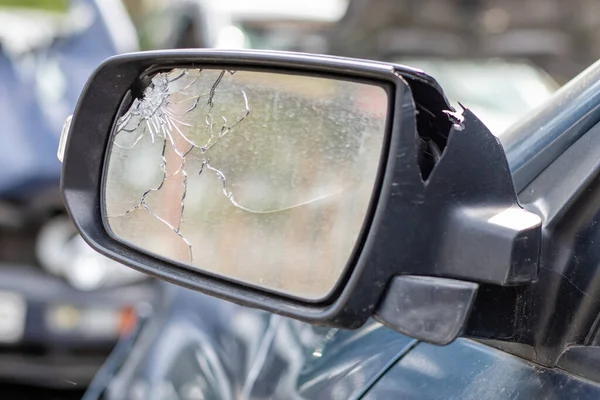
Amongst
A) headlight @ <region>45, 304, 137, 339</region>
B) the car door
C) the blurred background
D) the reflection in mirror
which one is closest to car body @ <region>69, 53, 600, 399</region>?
the car door

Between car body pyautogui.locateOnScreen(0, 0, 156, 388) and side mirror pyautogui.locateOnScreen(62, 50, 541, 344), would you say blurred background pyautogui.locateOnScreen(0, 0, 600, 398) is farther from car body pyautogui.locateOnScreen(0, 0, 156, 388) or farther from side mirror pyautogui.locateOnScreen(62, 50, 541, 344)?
side mirror pyautogui.locateOnScreen(62, 50, 541, 344)

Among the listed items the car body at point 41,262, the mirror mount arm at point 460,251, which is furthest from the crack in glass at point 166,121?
the car body at point 41,262

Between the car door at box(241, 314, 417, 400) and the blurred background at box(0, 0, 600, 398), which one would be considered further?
the blurred background at box(0, 0, 600, 398)

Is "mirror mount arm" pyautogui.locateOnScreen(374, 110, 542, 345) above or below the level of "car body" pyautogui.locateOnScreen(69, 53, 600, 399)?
above

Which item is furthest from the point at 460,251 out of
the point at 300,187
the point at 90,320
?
the point at 90,320

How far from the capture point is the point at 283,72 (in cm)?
116

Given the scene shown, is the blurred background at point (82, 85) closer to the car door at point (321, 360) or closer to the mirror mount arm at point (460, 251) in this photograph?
the car door at point (321, 360)

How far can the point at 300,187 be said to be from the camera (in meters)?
1.24

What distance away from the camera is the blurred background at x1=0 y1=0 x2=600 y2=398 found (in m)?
4.05

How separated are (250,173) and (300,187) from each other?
0.28 feet

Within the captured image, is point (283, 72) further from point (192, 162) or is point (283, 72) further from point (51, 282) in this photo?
point (51, 282)

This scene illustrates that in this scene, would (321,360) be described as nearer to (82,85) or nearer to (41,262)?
(41,262)

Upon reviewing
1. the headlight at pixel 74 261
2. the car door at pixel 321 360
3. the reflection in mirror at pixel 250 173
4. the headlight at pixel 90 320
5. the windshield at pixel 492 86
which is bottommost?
the headlight at pixel 90 320

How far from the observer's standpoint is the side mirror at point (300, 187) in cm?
93
